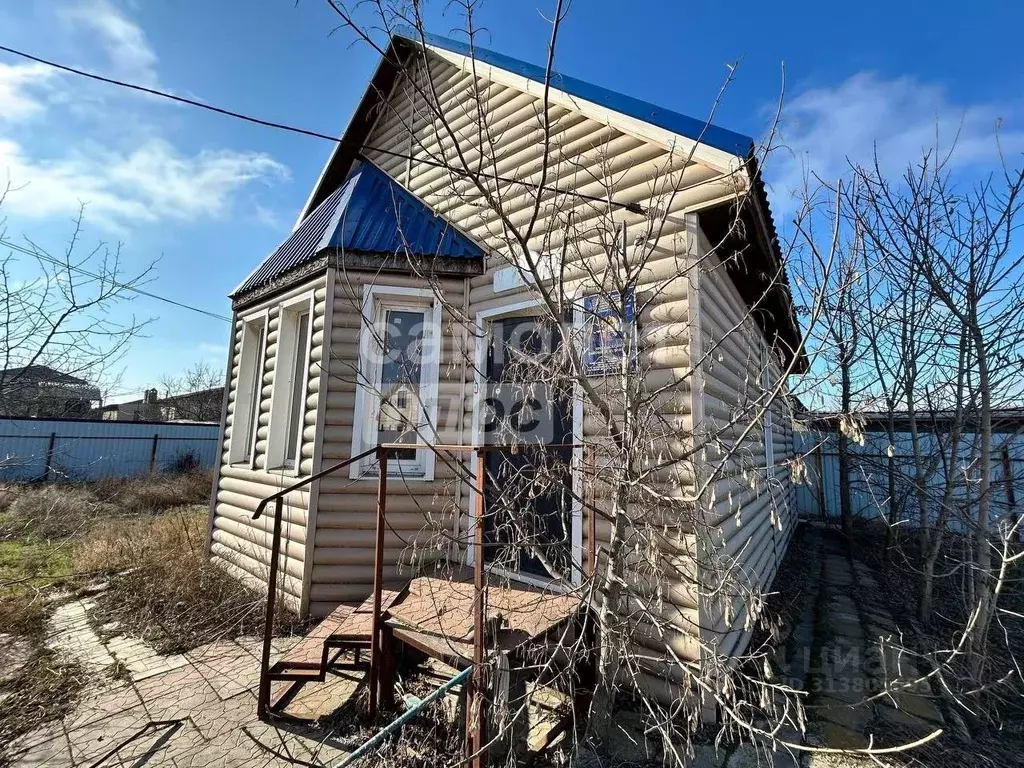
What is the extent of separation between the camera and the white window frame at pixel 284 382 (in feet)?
17.1

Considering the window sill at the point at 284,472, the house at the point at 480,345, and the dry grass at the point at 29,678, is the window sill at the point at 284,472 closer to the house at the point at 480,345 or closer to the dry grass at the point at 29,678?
the house at the point at 480,345

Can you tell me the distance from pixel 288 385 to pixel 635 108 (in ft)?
15.1

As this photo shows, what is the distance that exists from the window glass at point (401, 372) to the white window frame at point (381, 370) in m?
0.04

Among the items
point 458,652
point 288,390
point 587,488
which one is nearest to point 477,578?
point 458,652

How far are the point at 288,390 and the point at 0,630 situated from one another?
10.6 ft

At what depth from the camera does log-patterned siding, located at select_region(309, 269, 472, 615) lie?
4.32 meters

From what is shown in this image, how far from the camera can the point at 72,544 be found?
721 centimetres

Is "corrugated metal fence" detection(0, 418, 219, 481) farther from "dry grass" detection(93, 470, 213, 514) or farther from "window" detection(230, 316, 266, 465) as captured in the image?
"window" detection(230, 316, 266, 465)

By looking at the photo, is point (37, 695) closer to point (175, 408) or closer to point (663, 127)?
point (663, 127)

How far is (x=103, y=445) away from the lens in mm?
15508

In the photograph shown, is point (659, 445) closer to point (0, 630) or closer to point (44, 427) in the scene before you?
point (0, 630)

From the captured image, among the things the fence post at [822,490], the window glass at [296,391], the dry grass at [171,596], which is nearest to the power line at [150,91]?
the window glass at [296,391]

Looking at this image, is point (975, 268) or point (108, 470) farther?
point (108, 470)

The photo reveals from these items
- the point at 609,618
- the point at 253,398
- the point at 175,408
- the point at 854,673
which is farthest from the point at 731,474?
the point at 175,408
